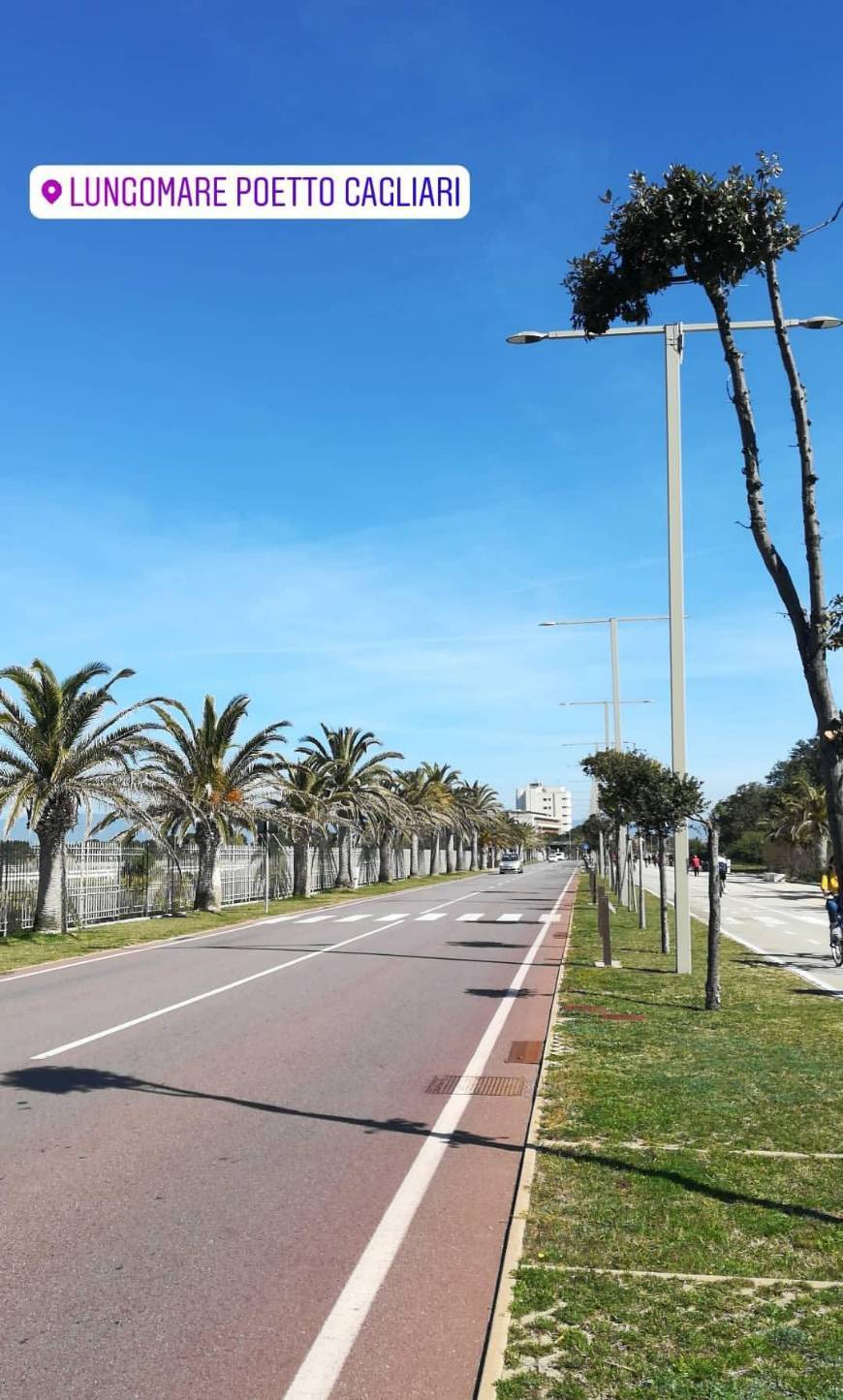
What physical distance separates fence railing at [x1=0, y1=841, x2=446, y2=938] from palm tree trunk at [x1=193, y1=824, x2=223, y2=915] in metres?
0.56

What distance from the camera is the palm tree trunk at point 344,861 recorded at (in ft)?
164

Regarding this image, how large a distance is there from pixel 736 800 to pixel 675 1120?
400 ft

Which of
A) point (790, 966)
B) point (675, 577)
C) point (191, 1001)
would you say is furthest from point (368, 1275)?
point (790, 966)

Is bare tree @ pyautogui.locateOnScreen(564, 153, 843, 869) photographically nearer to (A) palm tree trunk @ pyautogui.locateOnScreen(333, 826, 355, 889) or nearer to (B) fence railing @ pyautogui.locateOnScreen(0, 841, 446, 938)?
(B) fence railing @ pyautogui.locateOnScreen(0, 841, 446, 938)

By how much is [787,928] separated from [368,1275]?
2512cm

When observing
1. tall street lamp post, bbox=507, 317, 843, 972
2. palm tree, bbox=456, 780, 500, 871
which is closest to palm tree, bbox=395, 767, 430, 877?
palm tree, bbox=456, 780, 500, 871

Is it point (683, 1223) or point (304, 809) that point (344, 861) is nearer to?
point (304, 809)

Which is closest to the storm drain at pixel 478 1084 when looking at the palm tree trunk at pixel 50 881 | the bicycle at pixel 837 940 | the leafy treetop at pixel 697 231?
the leafy treetop at pixel 697 231

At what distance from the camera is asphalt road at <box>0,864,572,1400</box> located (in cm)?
400

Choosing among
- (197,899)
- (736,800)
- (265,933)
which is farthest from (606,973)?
(736,800)

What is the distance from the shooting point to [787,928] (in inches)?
1095

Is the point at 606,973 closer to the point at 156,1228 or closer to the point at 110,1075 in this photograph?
the point at 110,1075

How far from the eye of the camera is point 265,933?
25.5 meters

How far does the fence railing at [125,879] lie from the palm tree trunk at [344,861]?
6.03 m
